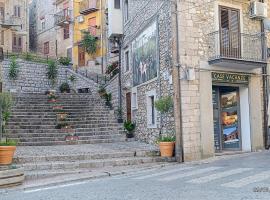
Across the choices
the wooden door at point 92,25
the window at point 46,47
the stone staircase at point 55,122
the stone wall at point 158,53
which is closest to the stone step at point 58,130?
the stone staircase at point 55,122

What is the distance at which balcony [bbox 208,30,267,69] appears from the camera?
14000 mm

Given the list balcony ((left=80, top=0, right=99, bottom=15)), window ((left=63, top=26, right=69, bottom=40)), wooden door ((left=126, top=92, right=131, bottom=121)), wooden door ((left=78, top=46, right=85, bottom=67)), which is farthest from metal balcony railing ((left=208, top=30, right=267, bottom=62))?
window ((left=63, top=26, right=69, bottom=40))

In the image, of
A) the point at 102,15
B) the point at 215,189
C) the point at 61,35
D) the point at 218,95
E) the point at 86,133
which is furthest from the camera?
the point at 61,35

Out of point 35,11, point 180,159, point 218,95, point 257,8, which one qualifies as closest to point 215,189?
point 180,159

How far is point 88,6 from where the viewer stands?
37.4 m

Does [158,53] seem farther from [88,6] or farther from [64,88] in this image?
[88,6]

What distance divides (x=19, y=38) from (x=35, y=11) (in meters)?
7.07

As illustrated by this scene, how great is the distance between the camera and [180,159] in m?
13.1

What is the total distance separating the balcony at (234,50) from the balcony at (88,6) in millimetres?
23439

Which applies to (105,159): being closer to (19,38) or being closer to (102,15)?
(102,15)

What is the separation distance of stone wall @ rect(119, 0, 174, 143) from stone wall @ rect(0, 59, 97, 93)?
8.29m

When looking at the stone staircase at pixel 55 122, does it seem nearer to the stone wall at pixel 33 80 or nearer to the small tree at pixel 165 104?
the small tree at pixel 165 104

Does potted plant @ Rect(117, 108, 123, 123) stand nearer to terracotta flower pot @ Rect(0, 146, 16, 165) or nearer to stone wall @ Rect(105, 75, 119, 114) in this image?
stone wall @ Rect(105, 75, 119, 114)

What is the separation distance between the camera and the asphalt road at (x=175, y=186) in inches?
292
